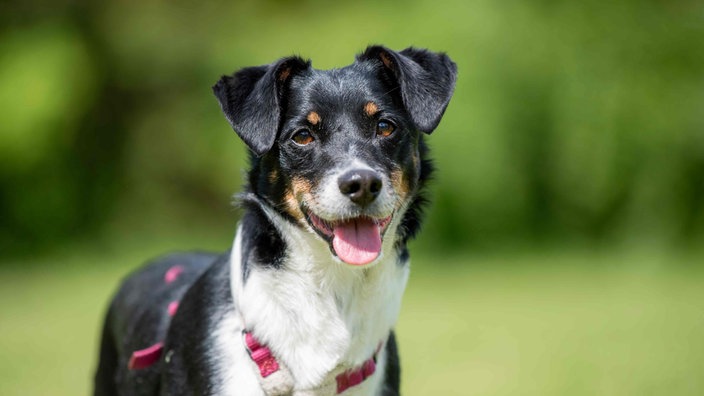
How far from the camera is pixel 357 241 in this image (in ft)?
11.3

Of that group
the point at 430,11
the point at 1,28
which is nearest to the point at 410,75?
the point at 430,11

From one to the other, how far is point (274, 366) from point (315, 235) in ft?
1.67

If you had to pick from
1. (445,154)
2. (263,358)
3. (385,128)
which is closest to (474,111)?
(445,154)

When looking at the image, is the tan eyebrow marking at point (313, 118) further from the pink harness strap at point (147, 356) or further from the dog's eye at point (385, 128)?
the pink harness strap at point (147, 356)

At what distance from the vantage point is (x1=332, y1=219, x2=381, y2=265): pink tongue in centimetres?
337

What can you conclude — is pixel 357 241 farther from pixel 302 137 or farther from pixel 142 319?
pixel 142 319

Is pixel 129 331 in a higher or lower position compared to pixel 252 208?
lower

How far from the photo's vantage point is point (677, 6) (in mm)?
13148

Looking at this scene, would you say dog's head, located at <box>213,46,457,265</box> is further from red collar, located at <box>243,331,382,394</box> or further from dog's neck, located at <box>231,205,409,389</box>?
red collar, located at <box>243,331,382,394</box>

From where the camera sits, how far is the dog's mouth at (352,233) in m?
3.41

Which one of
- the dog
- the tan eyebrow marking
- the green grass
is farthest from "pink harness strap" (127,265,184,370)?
the green grass

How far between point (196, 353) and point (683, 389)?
12.1 feet

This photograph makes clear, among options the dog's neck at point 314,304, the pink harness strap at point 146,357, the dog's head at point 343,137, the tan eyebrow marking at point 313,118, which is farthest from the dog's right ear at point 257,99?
the pink harness strap at point 146,357

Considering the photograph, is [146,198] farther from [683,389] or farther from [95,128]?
[683,389]
